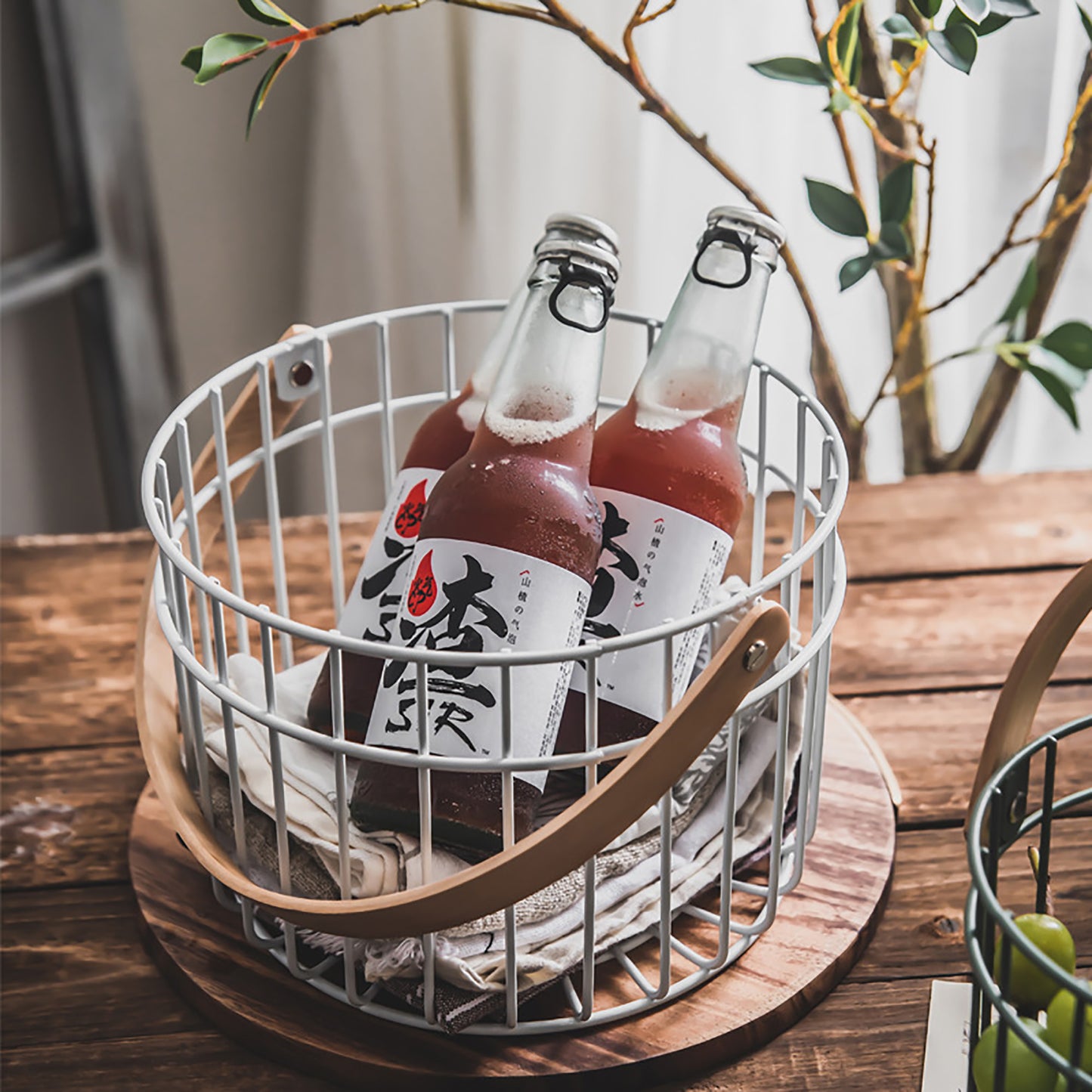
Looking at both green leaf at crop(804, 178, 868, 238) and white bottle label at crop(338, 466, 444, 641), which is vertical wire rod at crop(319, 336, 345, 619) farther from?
green leaf at crop(804, 178, 868, 238)

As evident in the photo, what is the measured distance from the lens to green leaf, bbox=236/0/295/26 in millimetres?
585

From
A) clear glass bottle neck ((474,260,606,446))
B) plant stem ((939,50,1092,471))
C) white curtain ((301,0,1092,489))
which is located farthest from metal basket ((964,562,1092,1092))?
white curtain ((301,0,1092,489))

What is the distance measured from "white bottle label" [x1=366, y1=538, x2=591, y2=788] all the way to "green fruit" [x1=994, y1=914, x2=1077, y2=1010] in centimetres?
18

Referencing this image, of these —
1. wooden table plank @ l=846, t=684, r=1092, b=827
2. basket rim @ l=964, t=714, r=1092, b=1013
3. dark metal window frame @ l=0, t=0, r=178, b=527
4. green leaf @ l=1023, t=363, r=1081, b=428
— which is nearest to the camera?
basket rim @ l=964, t=714, r=1092, b=1013

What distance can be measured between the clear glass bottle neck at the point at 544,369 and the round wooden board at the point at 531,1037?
0.23 m

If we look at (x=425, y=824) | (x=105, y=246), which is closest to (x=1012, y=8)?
(x=425, y=824)

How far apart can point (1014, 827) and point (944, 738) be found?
266mm

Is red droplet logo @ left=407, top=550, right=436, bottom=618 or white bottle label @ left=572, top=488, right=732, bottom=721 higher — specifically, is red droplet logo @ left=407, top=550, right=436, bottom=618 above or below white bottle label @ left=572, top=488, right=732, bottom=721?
above

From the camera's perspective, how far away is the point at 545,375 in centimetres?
54

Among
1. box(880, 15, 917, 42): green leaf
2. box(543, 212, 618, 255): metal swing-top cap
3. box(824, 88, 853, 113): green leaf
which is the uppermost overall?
box(880, 15, 917, 42): green leaf

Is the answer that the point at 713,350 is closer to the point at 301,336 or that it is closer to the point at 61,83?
the point at 301,336

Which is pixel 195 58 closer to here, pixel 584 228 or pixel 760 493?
pixel 584 228

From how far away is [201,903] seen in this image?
558 mm

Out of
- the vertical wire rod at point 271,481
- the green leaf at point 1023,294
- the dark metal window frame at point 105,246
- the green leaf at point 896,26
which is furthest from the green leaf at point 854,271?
the dark metal window frame at point 105,246
